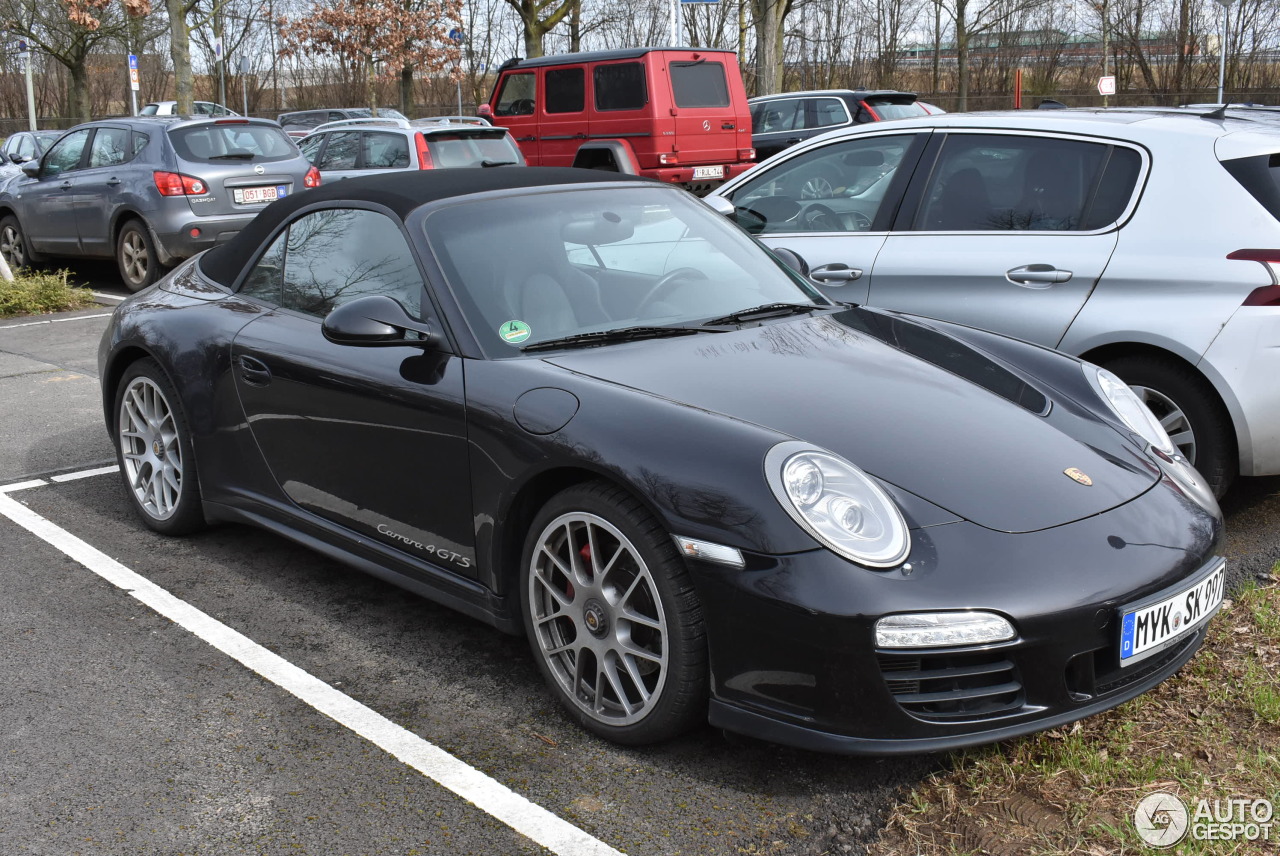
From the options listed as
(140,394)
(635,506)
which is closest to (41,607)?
(140,394)

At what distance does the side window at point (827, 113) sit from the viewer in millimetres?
17531

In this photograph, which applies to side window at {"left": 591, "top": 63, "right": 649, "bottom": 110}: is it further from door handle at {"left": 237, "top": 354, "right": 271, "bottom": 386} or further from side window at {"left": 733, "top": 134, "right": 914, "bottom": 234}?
door handle at {"left": 237, "top": 354, "right": 271, "bottom": 386}

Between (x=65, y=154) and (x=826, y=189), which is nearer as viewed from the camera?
(x=826, y=189)

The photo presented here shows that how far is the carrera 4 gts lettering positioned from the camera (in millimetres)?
3426

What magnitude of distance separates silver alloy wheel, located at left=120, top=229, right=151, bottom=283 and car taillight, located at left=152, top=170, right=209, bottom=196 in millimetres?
580

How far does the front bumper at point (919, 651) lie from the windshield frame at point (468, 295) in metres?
1.08

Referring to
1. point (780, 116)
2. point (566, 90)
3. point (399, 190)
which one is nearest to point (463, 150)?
point (566, 90)

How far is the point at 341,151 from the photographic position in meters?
14.7

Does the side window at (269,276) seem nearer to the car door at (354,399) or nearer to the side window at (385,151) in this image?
the car door at (354,399)

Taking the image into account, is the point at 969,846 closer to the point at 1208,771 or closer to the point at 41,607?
the point at 1208,771

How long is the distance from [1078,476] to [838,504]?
722mm

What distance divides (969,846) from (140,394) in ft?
11.7

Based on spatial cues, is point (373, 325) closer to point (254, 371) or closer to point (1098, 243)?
point (254, 371)

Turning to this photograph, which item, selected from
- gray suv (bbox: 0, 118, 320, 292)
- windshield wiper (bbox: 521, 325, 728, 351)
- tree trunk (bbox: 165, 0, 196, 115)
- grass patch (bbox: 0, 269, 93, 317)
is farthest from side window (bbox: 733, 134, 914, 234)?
tree trunk (bbox: 165, 0, 196, 115)
